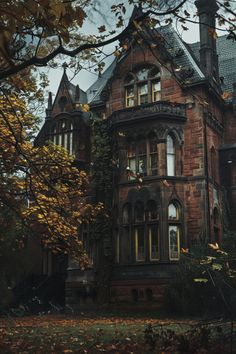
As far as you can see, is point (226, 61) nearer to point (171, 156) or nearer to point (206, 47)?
point (206, 47)

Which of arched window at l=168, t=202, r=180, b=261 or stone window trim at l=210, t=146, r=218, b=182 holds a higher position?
stone window trim at l=210, t=146, r=218, b=182

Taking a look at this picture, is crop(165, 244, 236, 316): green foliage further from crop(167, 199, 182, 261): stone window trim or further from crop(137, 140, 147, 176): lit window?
crop(137, 140, 147, 176): lit window

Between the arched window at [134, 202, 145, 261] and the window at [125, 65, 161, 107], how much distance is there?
5.52 metres

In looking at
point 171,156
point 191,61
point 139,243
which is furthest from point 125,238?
point 191,61

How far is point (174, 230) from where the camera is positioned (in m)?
22.8

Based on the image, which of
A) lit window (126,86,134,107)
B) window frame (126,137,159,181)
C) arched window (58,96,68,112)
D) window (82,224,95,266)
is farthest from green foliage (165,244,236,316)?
arched window (58,96,68,112)

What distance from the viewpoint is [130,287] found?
22.4 m

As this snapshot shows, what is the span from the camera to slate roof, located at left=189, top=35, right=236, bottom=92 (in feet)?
92.4

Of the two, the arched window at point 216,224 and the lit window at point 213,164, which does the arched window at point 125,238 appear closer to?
the arched window at point 216,224

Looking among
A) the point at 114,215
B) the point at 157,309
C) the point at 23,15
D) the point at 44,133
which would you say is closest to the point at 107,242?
the point at 114,215

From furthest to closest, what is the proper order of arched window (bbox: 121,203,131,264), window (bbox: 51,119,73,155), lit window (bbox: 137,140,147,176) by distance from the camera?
window (bbox: 51,119,73,155)
lit window (bbox: 137,140,147,176)
arched window (bbox: 121,203,131,264)

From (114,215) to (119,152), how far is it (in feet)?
10.3

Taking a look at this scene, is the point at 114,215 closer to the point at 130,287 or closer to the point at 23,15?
the point at 130,287

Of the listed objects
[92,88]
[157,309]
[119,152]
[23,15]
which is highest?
[92,88]
